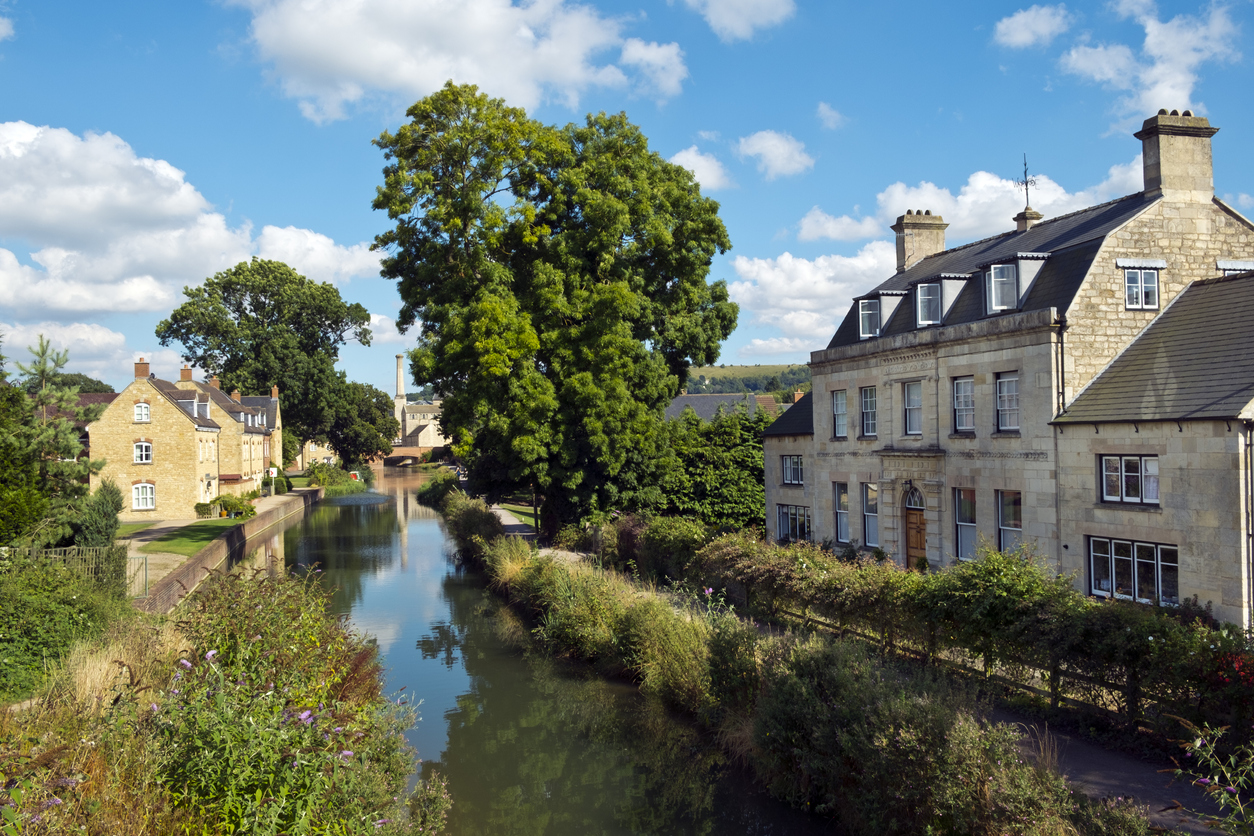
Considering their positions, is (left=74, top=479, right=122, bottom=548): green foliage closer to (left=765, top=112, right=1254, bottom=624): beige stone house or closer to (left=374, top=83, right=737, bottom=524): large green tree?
(left=374, top=83, right=737, bottom=524): large green tree

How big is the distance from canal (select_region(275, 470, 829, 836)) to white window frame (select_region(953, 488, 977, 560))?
30.7 feet

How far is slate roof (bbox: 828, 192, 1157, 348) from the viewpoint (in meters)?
19.2

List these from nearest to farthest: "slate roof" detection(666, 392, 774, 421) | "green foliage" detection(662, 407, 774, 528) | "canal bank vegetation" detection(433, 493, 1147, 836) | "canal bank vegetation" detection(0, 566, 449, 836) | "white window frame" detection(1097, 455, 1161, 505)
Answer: "canal bank vegetation" detection(0, 566, 449, 836) → "canal bank vegetation" detection(433, 493, 1147, 836) → "white window frame" detection(1097, 455, 1161, 505) → "green foliage" detection(662, 407, 774, 528) → "slate roof" detection(666, 392, 774, 421)

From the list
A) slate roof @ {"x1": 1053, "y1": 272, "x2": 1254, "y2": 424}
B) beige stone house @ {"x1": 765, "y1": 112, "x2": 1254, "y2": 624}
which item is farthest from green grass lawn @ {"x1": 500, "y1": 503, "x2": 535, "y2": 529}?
slate roof @ {"x1": 1053, "y1": 272, "x2": 1254, "y2": 424}

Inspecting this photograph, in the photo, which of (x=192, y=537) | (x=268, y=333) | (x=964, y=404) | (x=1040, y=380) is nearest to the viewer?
(x=1040, y=380)

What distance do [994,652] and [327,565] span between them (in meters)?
27.4

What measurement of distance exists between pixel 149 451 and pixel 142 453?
34 centimetres

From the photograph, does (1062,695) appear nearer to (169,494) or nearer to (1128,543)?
(1128,543)

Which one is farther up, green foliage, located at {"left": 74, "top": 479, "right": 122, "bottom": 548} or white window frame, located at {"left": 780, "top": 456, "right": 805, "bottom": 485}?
white window frame, located at {"left": 780, "top": 456, "right": 805, "bottom": 485}

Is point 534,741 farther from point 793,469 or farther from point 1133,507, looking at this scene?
point 793,469

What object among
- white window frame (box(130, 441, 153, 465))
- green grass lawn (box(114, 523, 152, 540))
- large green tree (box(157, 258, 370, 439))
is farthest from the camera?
large green tree (box(157, 258, 370, 439))

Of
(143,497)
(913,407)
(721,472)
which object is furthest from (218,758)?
(143,497)

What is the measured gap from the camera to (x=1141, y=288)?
62.3 feet

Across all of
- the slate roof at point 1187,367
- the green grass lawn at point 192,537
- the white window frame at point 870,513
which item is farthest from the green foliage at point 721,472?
the green grass lawn at point 192,537
